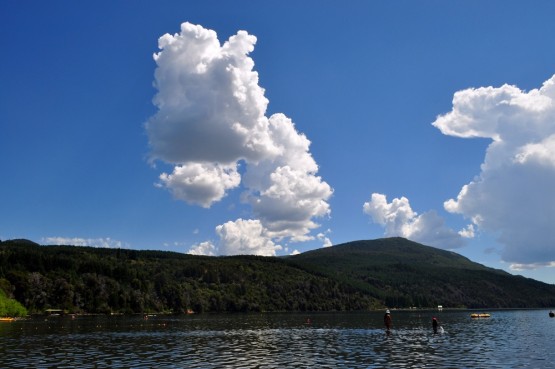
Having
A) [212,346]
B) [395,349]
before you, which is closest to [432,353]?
[395,349]

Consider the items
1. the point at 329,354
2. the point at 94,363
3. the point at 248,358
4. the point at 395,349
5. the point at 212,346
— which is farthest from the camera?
the point at 212,346

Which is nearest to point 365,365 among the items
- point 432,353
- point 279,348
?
point 432,353

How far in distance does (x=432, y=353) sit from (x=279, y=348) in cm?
2297

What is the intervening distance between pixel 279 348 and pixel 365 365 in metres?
24.3

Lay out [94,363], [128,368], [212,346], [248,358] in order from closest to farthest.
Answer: [128,368]
[94,363]
[248,358]
[212,346]

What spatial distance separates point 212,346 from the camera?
270 ft

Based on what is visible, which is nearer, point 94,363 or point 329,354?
point 94,363

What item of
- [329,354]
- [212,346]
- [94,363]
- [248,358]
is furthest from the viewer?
[212,346]

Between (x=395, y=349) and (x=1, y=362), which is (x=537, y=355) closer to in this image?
(x=395, y=349)

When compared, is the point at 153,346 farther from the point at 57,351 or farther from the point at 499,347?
the point at 499,347

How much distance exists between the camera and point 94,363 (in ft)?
197

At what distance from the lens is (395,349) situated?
76.4 meters

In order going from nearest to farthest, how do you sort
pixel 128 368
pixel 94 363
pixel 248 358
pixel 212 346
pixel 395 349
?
1. pixel 128 368
2. pixel 94 363
3. pixel 248 358
4. pixel 395 349
5. pixel 212 346

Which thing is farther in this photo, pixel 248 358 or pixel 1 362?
pixel 248 358
